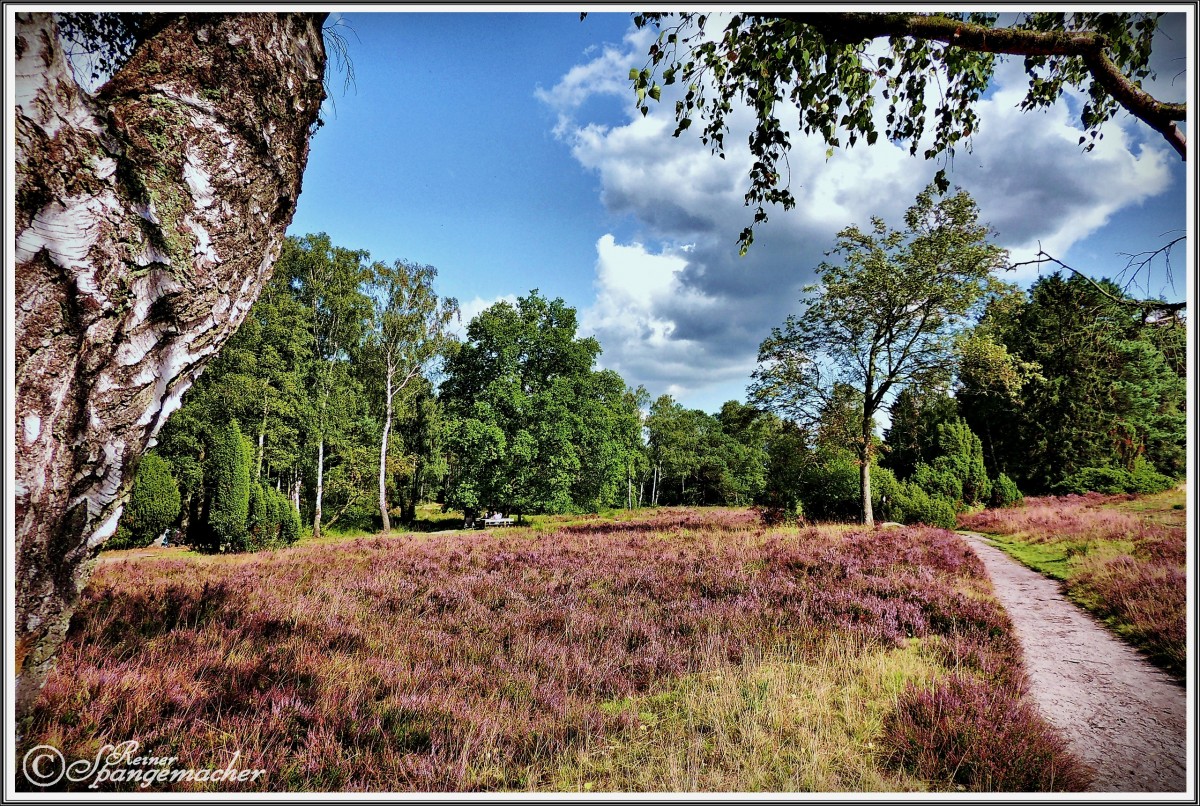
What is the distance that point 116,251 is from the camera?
1250 millimetres

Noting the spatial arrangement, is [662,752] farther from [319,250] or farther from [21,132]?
[319,250]

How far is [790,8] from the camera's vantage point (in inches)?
88.1

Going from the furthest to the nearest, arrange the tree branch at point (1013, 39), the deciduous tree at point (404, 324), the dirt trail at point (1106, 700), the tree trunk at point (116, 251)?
the deciduous tree at point (404, 324), the dirt trail at point (1106, 700), the tree branch at point (1013, 39), the tree trunk at point (116, 251)

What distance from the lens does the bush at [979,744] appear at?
2.80 metres

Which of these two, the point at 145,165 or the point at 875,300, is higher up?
the point at 875,300

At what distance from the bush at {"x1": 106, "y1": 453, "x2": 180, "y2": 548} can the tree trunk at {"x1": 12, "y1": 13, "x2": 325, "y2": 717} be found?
2010 cm

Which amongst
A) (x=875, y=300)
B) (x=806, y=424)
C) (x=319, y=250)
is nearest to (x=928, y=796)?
(x=806, y=424)

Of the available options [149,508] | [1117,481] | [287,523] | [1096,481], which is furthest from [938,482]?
[149,508]

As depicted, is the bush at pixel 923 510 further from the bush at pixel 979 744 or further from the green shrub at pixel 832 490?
the bush at pixel 979 744

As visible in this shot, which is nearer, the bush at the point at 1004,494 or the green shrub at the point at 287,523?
the green shrub at the point at 287,523

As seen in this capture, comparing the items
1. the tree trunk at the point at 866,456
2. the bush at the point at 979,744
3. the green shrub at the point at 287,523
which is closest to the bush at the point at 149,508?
the green shrub at the point at 287,523

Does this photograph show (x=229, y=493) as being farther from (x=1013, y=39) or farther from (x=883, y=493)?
(x=883, y=493)

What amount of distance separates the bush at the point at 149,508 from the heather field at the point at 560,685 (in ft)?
35.7

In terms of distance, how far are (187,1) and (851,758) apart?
527 cm
